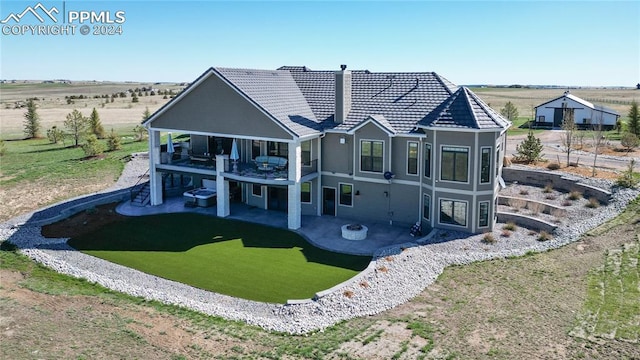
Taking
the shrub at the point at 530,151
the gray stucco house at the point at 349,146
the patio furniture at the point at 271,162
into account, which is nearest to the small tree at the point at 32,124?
the gray stucco house at the point at 349,146

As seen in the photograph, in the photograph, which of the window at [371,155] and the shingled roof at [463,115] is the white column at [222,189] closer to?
the window at [371,155]

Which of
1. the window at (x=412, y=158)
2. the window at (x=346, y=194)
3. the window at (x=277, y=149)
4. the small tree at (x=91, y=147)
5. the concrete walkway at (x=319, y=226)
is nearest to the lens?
the concrete walkway at (x=319, y=226)

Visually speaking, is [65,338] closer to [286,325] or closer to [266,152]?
[286,325]

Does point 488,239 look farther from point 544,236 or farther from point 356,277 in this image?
point 356,277

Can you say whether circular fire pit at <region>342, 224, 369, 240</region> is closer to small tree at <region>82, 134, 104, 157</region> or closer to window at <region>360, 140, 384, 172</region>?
window at <region>360, 140, 384, 172</region>

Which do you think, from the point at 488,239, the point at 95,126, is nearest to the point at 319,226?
the point at 488,239

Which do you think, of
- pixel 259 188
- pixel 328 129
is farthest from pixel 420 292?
pixel 259 188

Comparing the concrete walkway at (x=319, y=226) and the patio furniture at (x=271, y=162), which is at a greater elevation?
the patio furniture at (x=271, y=162)

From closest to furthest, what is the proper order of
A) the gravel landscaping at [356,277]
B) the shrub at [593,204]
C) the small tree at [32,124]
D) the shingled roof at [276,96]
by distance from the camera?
the gravel landscaping at [356,277] < the shingled roof at [276,96] < the shrub at [593,204] < the small tree at [32,124]

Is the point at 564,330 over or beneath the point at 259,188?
beneath
